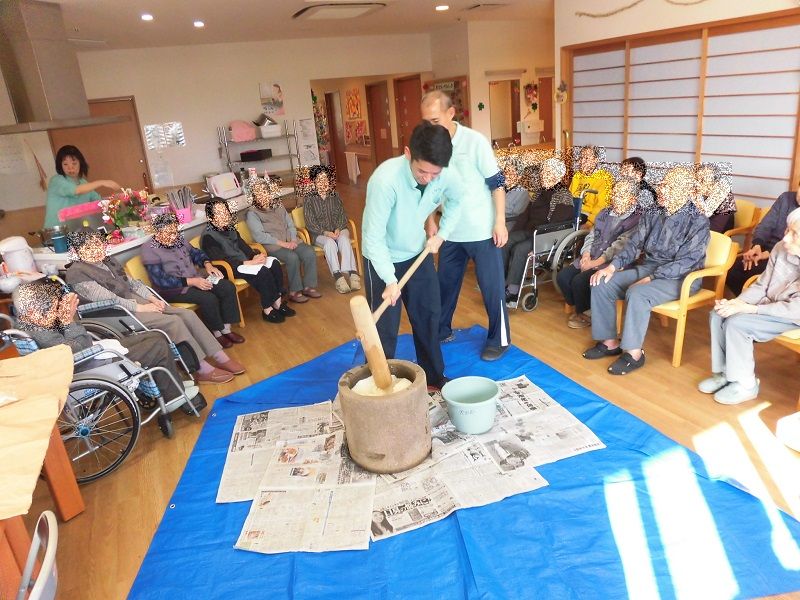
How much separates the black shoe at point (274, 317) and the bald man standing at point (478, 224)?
1401 mm

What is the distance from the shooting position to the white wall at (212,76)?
598 cm

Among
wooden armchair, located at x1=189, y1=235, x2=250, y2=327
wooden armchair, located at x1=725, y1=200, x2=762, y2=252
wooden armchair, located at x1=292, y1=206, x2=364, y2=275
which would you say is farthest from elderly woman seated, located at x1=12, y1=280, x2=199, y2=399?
wooden armchair, located at x1=725, y1=200, x2=762, y2=252

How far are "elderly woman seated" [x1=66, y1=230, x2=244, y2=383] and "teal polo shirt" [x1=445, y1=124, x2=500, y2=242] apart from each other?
1531 millimetres

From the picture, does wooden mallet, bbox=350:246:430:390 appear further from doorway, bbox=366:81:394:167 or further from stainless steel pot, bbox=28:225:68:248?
doorway, bbox=366:81:394:167

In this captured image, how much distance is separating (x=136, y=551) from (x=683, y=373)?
2.59 m

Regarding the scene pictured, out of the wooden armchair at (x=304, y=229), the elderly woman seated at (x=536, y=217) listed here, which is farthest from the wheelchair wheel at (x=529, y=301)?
the wooden armchair at (x=304, y=229)

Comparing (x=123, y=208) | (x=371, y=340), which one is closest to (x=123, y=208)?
(x=123, y=208)

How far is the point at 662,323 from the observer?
11.1ft

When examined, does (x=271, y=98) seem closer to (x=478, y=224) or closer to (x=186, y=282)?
(x=186, y=282)

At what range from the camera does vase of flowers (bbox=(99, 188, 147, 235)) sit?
13.1 ft

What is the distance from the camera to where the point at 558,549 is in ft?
5.97

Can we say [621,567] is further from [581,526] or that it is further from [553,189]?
[553,189]

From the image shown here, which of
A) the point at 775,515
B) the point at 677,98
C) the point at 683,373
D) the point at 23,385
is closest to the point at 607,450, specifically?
the point at 775,515

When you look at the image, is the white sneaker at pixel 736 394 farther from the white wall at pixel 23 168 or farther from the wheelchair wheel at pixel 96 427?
the white wall at pixel 23 168
